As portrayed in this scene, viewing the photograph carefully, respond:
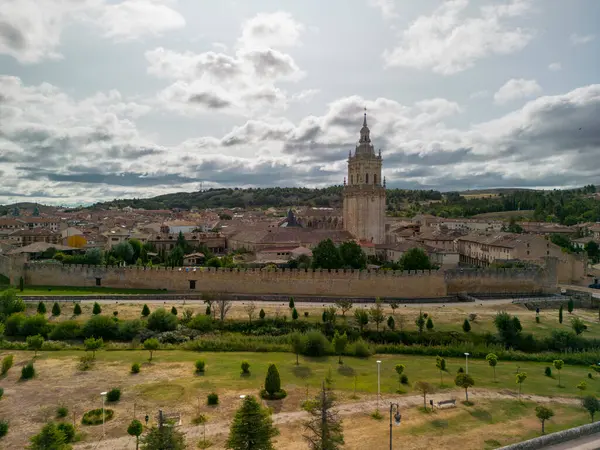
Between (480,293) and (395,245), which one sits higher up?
(395,245)

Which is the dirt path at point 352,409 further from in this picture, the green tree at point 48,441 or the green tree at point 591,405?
the green tree at point 48,441

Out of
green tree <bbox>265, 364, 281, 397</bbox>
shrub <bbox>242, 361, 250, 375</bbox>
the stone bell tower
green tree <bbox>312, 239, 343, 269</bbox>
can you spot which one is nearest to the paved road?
green tree <bbox>265, 364, 281, 397</bbox>

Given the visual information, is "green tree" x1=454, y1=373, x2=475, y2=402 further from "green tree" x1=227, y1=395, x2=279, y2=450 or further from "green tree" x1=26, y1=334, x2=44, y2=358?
"green tree" x1=26, y1=334, x2=44, y2=358

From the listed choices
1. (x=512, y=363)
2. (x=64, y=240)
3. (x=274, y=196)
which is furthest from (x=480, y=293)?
(x=274, y=196)

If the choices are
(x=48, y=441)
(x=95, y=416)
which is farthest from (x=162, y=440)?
(x=95, y=416)

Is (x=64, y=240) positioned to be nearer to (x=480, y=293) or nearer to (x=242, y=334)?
(x=242, y=334)

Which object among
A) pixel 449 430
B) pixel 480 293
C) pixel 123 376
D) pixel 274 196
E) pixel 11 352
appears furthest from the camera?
pixel 274 196

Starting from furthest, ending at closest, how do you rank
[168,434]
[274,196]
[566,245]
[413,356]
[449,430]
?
[274,196] < [566,245] < [413,356] < [449,430] < [168,434]
